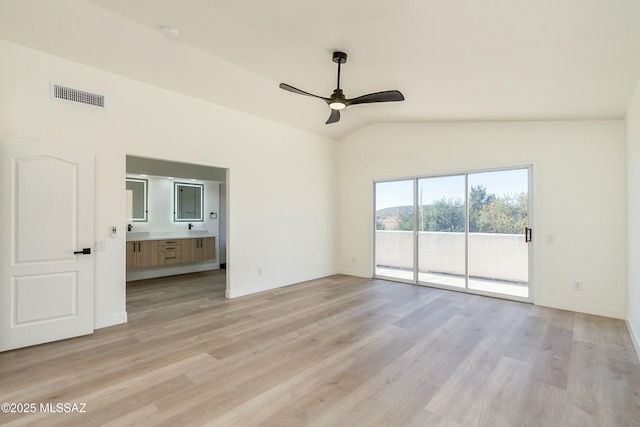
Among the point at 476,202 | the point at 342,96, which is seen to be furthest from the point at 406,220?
the point at 342,96

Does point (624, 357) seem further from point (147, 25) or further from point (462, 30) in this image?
point (147, 25)

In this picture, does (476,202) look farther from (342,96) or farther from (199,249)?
(199,249)

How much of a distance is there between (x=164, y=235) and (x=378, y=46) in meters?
6.18

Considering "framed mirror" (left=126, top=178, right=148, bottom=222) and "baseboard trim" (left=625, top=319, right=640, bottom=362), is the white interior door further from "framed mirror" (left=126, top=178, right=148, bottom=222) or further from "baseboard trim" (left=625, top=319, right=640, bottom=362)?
"baseboard trim" (left=625, top=319, right=640, bottom=362)

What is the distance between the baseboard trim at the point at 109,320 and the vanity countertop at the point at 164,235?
273 cm

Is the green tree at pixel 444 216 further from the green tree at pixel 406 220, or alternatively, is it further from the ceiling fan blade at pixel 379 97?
the ceiling fan blade at pixel 379 97

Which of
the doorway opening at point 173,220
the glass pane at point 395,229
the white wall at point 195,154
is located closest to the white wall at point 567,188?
the glass pane at point 395,229

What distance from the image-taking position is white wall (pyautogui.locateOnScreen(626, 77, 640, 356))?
3082 mm

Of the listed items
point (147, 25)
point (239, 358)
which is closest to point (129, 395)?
point (239, 358)

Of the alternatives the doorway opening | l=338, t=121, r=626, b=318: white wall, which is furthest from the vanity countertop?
l=338, t=121, r=626, b=318: white wall

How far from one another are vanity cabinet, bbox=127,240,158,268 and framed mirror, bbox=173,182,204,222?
3.84 feet

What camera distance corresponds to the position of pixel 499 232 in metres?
5.03

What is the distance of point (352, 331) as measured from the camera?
3.59 meters

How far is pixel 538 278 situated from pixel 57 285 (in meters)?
6.51
